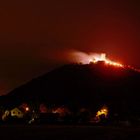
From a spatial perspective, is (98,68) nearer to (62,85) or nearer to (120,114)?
(62,85)

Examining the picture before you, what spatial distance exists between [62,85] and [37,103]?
36662mm

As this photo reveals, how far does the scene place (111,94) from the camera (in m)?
147

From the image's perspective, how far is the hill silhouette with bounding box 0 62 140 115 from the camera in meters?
135

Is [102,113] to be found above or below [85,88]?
below

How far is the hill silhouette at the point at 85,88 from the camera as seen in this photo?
135 m

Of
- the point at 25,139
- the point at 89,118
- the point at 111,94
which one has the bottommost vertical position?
the point at 25,139

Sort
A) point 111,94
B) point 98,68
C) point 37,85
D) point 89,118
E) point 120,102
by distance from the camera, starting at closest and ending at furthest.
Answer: point 89,118, point 120,102, point 111,94, point 37,85, point 98,68

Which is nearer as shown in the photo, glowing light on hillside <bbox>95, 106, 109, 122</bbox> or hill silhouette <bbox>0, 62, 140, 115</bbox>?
glowing light on hillside <bbox>95, 106, 109, 122</bbox>

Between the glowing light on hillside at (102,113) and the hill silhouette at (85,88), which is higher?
the hill silhouette at (85,88)

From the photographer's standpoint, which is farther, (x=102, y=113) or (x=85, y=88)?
(x=85, y=88)

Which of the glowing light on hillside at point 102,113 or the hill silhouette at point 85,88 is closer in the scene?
the glowing light on hillside at point 102,113

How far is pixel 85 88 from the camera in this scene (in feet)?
525

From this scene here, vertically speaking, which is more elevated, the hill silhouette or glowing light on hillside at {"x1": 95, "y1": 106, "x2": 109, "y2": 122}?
the hill silhouette

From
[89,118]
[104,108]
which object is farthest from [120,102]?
[89,118]
